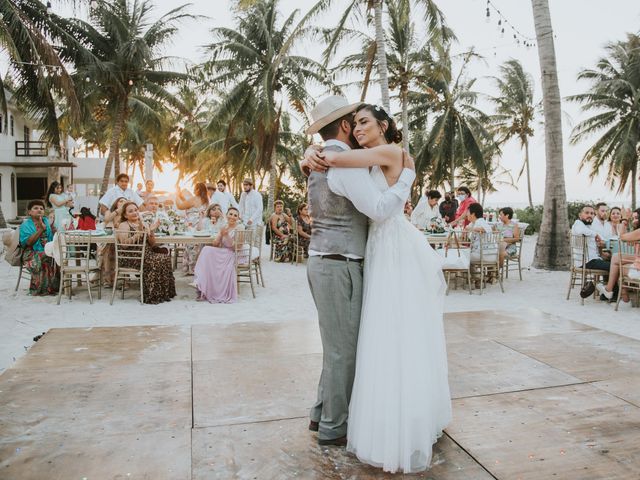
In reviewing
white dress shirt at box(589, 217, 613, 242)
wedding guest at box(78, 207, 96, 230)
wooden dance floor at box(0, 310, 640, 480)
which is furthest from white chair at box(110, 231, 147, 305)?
white dress shirt at box(589, 217, 613, 242)

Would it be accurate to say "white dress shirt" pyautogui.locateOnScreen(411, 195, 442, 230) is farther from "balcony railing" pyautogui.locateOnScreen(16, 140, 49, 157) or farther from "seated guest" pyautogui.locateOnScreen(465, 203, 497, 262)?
"balcony railing" pyautogui.locateOnScreen(16, 140, 49, 157)

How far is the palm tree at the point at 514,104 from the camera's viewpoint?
3097cm

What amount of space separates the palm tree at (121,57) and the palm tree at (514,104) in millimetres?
18623

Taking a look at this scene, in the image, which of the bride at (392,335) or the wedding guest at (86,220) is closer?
the bride at (392,335)

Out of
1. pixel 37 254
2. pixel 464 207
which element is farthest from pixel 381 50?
pixel 37 254

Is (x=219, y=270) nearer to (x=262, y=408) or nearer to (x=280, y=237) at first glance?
(x=262, y=408)

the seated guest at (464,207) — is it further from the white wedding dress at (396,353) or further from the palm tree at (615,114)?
the palm tree at (615,114)

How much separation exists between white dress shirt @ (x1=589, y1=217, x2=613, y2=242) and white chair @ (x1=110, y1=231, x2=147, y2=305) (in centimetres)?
682

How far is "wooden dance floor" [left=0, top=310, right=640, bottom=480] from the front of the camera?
2414 mm

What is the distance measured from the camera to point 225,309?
23.7 ft

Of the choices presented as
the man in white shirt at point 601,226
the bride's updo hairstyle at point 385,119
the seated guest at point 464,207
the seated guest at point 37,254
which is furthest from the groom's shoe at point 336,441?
the seated guest at point 464,207

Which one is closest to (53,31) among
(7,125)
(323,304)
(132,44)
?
(132,44)

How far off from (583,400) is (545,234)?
8.95 metres

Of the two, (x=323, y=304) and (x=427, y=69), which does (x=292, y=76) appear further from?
(x=323, y=304)
